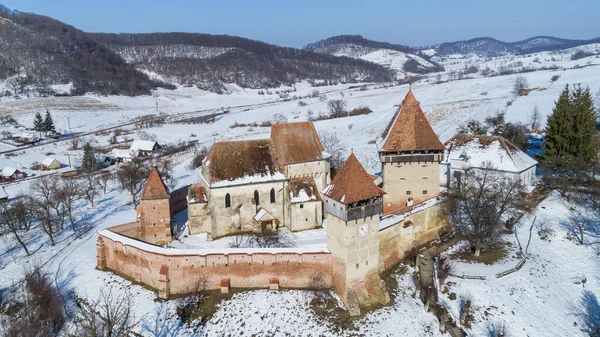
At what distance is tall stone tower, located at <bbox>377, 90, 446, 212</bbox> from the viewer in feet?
117

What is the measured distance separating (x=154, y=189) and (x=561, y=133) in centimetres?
3914

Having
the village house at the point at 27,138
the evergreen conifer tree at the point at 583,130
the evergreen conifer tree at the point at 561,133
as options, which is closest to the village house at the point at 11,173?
the village house at the point at 27,138

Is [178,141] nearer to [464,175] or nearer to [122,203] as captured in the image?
[122,203]

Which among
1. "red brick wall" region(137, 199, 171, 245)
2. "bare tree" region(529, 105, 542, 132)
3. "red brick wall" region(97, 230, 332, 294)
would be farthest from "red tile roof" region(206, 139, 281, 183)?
"bare tree" region(529, 105, 542, 132)

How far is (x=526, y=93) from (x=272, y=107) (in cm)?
6801

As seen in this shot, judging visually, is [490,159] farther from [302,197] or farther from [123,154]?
[123,154]

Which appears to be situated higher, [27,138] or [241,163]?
[241,163]

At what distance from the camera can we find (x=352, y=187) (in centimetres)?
2727

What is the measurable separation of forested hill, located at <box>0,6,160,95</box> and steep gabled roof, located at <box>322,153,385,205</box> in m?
131

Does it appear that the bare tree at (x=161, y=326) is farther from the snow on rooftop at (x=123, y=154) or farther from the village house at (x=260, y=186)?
the snow on rooftop at (x=123, y=154)

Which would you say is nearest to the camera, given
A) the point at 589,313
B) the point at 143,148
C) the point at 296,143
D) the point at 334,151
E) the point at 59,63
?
the point at 589,313

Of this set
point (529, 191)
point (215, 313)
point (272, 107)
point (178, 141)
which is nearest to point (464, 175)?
point (529, 191)

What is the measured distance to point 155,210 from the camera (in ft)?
111

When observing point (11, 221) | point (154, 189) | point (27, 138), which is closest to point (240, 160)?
point (154, 189)
